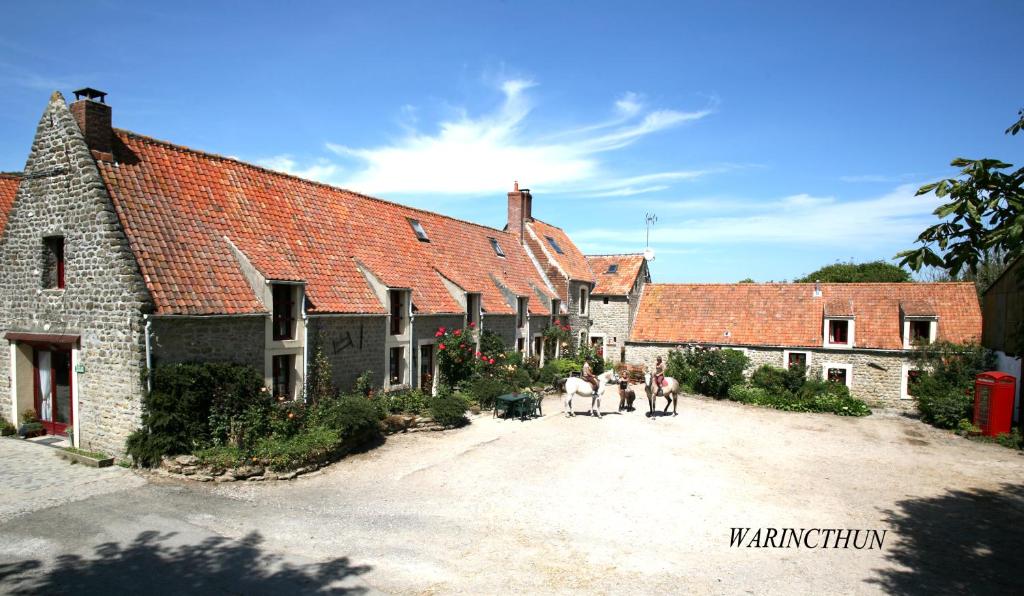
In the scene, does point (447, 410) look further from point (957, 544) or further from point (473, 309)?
point (957, 544)

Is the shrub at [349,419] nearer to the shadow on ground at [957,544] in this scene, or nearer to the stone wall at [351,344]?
the stone wall at [351,344]

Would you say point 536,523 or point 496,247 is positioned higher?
point 496,247

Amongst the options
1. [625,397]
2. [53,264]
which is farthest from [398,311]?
[53,264]

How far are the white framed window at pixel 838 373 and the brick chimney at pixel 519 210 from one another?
1604 cm

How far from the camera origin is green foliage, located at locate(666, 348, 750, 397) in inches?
1006

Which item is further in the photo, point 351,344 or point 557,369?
point 557,369

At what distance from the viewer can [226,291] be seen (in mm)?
13445

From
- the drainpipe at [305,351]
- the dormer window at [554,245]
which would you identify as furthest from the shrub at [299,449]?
the dormer window at [554,245]

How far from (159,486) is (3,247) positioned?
831cm

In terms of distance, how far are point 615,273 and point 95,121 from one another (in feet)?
84.4

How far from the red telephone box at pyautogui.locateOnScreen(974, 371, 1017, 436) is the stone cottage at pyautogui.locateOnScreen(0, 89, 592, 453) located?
1817 centimetres

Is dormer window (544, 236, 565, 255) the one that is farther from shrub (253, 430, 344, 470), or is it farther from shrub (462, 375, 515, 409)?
shrub (253, 430, 344, 470)

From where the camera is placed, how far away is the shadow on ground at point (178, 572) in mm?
7398

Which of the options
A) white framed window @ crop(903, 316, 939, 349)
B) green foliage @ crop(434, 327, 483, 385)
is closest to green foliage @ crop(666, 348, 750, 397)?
white framed window @ crop(903, 316, 939, 349)
